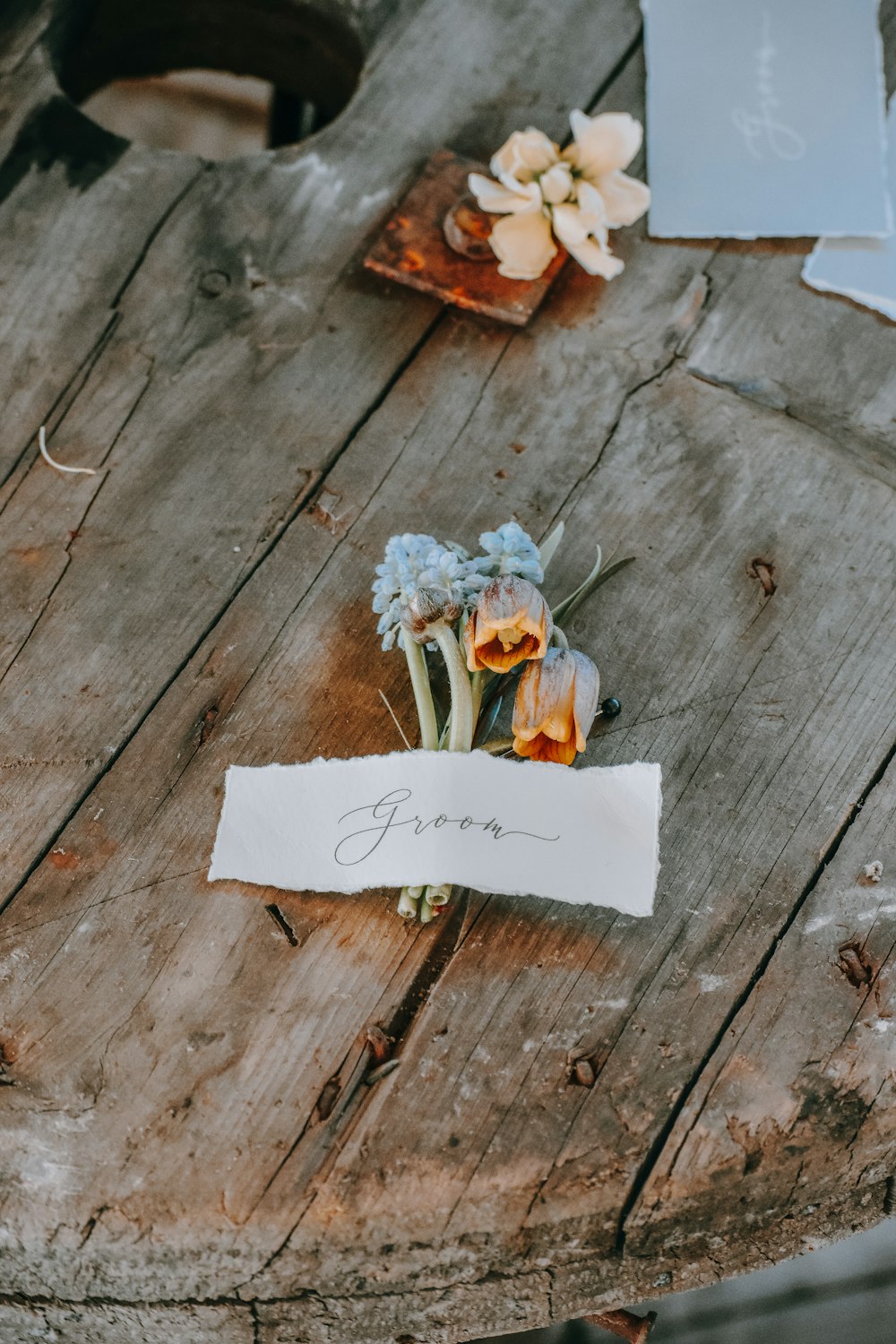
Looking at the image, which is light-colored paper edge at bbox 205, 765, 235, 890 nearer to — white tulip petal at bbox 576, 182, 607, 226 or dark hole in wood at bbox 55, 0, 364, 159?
white tulip petal at bbox 576, 182, 607, 226

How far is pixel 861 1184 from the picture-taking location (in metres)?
0.85

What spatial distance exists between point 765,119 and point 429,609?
0.84 metres

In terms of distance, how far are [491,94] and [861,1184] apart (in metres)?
1.28

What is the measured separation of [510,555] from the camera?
90 centimetres

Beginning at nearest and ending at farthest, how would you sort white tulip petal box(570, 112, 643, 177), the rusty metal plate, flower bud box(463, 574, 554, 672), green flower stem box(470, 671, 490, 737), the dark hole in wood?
flower bud box(463, 574, 554, 672) < green flower stem box(470, 671, 490, 737) < white tulip petal box(570, 112, 643, 177) < the rusty metal plate < the dark hole in wood

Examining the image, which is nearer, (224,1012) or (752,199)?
(224,1012)

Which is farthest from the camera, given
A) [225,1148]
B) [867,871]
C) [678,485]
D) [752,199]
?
[752,199]

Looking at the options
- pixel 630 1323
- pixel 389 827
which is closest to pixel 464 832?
pixel 389 827

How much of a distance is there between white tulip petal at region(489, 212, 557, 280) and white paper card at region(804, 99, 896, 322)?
33cm

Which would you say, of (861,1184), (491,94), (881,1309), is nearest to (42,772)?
(861,1184)

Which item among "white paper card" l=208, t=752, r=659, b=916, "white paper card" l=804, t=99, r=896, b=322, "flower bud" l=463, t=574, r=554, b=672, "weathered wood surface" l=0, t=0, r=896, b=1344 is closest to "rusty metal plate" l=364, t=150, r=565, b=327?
"weathered wood surface" l=0, t=0, r=896, b=1344

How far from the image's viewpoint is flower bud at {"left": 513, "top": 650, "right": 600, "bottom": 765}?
845mm

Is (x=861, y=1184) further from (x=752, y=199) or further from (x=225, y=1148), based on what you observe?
(x=752, y=199)

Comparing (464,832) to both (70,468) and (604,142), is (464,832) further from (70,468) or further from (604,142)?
(604,142)
